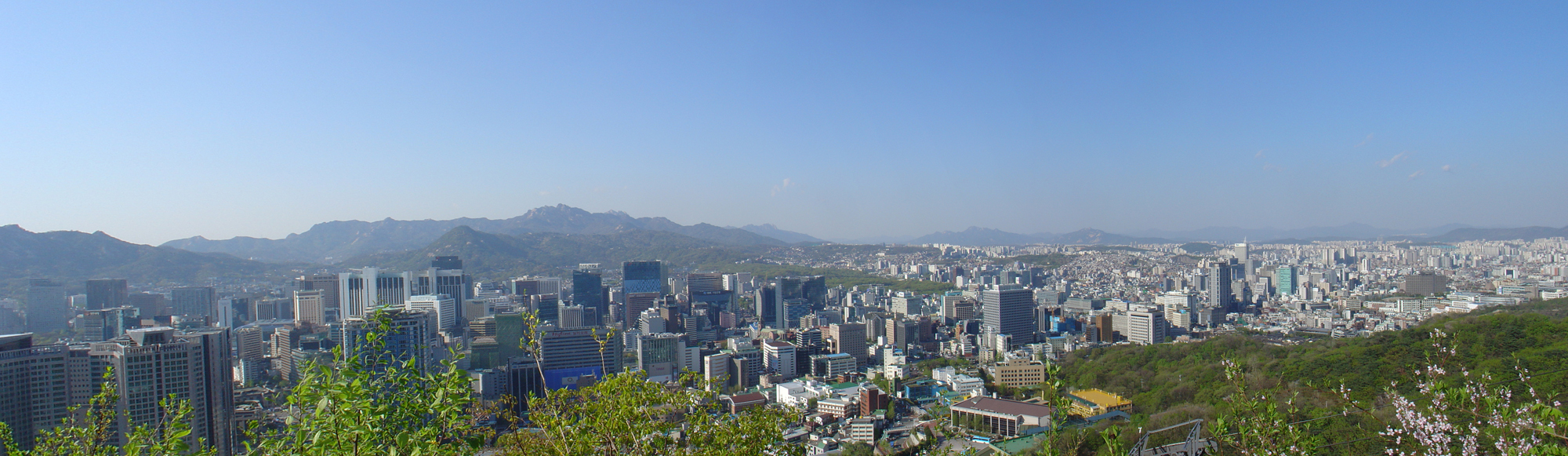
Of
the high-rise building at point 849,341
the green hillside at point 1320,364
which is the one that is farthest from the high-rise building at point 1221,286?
the high-rise building at point 849,341

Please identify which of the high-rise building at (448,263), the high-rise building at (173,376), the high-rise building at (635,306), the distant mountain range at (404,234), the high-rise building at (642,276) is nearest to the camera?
the high-rise building at (173,376)

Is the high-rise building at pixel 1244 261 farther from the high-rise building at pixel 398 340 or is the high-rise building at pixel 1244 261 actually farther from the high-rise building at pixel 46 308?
the high-rise building at pixel 46 308

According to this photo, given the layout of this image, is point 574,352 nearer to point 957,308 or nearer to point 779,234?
point 957,308

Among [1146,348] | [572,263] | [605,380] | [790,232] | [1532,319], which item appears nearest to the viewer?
[605,380]

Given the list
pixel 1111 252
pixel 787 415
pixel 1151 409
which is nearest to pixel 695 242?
pixel 1111 252

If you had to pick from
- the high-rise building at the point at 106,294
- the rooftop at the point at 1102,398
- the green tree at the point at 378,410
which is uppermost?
the green tree at the point at 378,410

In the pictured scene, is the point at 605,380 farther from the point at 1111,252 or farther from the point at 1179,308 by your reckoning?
the point at 1111,252

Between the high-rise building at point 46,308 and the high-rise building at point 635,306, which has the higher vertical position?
the high-rise building at point 46,308
